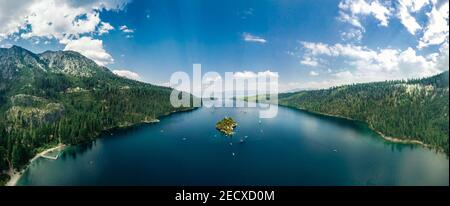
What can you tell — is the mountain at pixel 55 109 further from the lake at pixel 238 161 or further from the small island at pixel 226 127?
the small island at pixel 226 127

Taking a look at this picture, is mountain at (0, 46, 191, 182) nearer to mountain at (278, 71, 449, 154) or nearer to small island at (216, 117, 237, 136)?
small island at (216, 117, 237, 136)

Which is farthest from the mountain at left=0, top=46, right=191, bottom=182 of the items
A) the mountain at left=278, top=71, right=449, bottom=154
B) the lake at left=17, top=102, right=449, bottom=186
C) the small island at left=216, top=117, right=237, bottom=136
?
the mountain at left=278, top=71, right=449, bottom=154

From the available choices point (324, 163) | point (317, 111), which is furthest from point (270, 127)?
point (317, 111)

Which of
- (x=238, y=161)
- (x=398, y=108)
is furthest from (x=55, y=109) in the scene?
(x=398, y=108)

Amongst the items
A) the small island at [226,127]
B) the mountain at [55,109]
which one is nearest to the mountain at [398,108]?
the small island at [226,127]

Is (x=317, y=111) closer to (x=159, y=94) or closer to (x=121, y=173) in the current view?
(x=159, y=94)
